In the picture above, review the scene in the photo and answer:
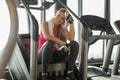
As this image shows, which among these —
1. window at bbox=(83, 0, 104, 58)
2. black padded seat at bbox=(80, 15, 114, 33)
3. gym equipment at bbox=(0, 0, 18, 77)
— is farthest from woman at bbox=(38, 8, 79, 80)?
gym equipment at bbox=(0, 0, 18, 77)

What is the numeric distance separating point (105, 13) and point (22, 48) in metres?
3.18

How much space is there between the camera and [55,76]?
2.94 meters

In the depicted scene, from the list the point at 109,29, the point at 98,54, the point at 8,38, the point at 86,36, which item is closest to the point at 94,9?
the point at 98,54

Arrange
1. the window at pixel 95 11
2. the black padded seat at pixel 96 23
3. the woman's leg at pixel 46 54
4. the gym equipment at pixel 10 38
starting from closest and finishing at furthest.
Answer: the gym equipment at pixel 10 38 < the woman's leg at pixel 46 54 < the black padded seat at pixel 96 23 < the window at pixel 95 11

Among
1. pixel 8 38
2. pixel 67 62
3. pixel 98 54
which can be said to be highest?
pixel 8 38

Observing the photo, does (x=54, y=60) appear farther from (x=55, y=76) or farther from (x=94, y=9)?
(x=94, y=9)

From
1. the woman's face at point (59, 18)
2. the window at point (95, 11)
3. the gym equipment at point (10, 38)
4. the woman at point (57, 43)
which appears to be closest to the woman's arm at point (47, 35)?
the woman at point (57, 43)

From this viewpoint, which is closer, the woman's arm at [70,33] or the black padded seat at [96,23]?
the woman's arm at [70,33]

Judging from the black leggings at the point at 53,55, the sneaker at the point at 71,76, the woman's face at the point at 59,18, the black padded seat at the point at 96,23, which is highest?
the woman's face at the point at 59,18

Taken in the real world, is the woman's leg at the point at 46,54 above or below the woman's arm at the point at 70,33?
below

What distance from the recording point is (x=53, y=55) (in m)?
2.82

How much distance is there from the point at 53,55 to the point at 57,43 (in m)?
0.20

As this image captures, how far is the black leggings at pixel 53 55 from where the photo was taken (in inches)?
103

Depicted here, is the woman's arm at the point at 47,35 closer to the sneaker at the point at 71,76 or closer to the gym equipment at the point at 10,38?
the sneaker at the point at 71,76
